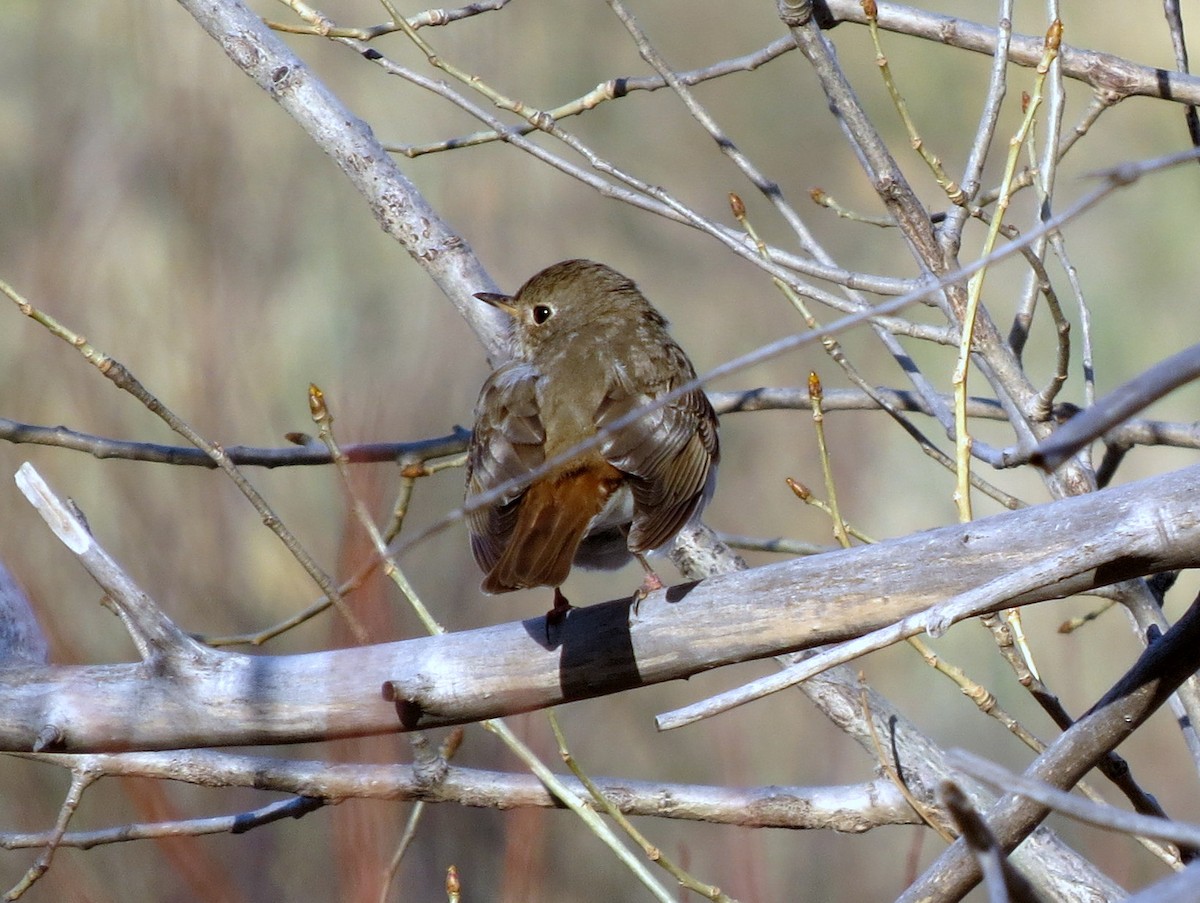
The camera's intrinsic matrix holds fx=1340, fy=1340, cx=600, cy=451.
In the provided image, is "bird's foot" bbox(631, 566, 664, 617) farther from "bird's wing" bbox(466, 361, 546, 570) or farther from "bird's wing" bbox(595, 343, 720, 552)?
"bird's wing" bbox(466, 361, 546, 570)

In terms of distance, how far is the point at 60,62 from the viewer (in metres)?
8.90

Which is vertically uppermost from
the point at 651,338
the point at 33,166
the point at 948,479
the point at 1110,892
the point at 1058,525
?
the point at 33,166

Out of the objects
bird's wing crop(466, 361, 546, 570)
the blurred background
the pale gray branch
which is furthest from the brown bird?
the blurred background

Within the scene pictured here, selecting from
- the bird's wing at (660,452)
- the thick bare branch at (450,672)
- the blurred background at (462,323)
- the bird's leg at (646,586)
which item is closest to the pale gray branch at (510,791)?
the thick bare branch at (450,672)

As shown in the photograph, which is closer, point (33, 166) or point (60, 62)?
point (33, 166)

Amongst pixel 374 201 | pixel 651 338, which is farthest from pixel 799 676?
pixel 374 201

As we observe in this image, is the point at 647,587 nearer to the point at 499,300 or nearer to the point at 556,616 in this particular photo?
the point at 556,616

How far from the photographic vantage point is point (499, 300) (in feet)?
12.1

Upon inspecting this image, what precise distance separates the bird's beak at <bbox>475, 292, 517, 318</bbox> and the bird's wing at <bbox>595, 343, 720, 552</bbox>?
0.50 meters

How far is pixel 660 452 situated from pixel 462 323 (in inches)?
158

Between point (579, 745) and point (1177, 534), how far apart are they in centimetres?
619

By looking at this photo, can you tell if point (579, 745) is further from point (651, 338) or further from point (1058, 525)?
point (1058, 525)

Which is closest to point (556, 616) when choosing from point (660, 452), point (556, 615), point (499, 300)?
point (556, 615)

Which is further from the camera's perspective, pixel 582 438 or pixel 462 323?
pixel 462 323
